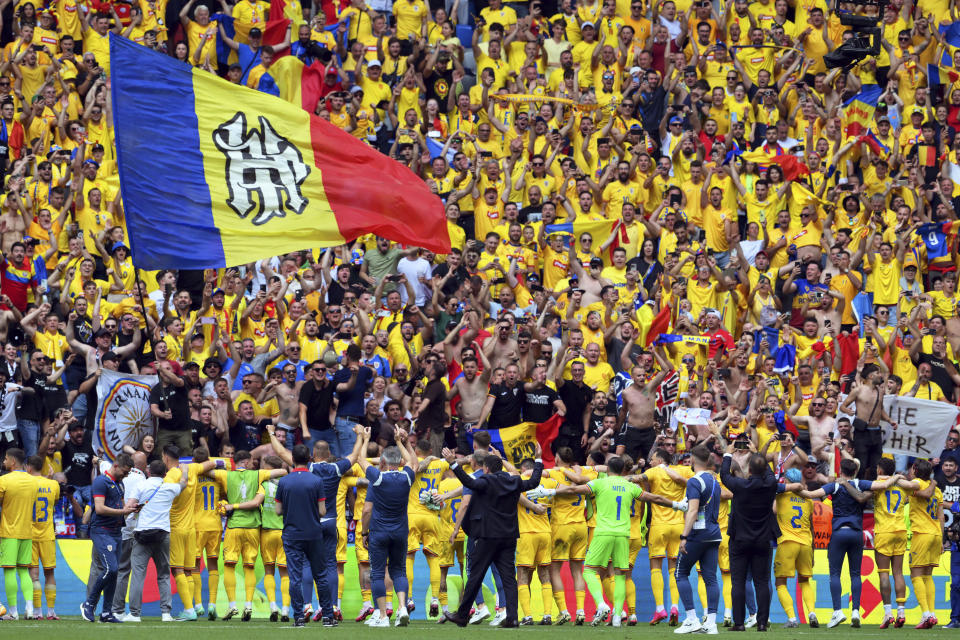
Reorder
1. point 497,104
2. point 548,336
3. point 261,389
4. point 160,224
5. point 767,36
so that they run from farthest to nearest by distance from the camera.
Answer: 1. point 767,36
2. point 497,104
3. point 548,336
4. point 261,389
5. point 160,224

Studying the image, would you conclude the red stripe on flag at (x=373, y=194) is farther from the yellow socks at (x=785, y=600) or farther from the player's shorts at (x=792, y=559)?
the yellow socks at (x=785, y=600)

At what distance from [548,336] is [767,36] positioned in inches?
364

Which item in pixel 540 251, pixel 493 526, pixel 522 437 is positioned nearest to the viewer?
pixel 493 526

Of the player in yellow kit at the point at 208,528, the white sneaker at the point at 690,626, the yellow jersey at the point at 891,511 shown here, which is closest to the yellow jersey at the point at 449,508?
the player in yellow kit at the point at 208,528

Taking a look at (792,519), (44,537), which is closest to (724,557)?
(792,519)

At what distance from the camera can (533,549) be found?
A: 18969 millimetres

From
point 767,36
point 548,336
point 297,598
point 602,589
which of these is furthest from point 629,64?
point 297,598

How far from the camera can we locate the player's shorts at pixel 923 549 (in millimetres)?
19406

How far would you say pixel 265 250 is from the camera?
56.7 ft

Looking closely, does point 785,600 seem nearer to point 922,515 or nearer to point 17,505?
point 922,515

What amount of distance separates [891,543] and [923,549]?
0.39m

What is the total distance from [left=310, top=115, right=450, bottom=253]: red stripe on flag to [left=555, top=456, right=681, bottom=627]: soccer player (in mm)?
3114

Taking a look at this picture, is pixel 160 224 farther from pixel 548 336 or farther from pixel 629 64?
pixel 629 64

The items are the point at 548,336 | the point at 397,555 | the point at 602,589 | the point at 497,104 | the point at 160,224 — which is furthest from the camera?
the point at 497,104
